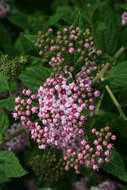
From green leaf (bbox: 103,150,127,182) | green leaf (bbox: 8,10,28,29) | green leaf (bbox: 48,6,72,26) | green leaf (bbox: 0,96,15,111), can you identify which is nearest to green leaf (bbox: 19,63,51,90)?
green leaf (bbox: 0,96,15,111)

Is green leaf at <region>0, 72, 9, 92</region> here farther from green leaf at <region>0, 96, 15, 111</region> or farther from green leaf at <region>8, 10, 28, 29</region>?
green leaf at <region>8, 10, 28, 29</region>

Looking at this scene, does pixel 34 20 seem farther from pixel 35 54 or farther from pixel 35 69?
pixel 35 69

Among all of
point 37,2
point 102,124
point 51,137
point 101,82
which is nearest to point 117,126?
point 102,124

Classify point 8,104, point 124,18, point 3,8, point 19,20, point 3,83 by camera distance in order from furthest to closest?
1. point 3,8
2. point 19,20
3. point 124,18
4. point 8,104
5. point 3,83

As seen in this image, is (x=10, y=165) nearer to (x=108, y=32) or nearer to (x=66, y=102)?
(x=66, y=102)

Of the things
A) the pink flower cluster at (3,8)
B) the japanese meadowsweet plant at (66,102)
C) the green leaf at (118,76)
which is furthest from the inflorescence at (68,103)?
the pink flower cluster at (3,8)

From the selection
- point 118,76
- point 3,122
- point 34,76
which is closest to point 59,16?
point 34,76

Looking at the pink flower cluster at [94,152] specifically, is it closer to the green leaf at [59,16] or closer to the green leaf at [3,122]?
the green leaf at [3,122]

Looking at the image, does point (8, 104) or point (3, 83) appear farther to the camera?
point (8, 104)
